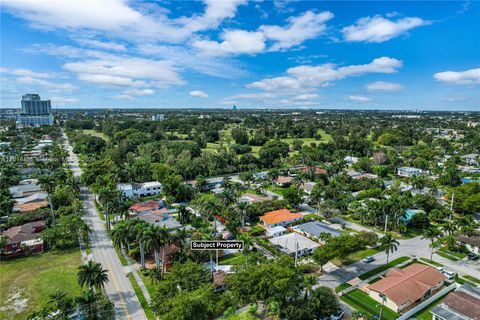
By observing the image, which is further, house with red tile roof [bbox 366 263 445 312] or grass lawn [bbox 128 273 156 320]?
house with red tile roof [bbox 366 263 445 312]

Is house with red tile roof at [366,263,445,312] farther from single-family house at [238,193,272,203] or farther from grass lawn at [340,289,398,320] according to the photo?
single-family house at [238,193,272,203]

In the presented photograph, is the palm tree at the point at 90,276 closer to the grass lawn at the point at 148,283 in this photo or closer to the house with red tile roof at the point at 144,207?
the grass lawn at the point at 148,283

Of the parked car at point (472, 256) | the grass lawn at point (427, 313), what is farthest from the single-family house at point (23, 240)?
the parked car at point (472, 256)

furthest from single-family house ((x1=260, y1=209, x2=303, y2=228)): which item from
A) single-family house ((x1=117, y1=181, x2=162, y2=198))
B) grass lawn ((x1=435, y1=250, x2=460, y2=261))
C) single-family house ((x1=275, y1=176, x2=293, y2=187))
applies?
single-family house ((x1=117, y1=181, x2=162, y2=198))

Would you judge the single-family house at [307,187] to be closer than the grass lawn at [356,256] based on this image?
No

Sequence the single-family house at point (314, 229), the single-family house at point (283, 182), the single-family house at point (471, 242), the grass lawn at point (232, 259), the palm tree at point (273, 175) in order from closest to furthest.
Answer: the grass lawn at point (232, 259)
the single-family house at point (471, 242)
the single-family house at point (314, 229)
the palm tree at point (273, 175)
the single-family house at point (283, 182)

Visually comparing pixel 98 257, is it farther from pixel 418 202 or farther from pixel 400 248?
pixel 418 202
